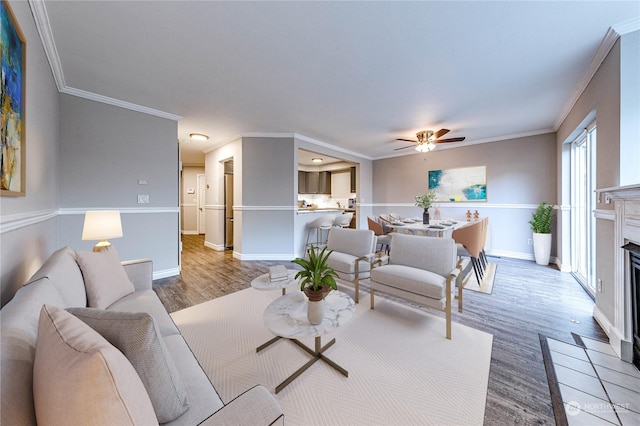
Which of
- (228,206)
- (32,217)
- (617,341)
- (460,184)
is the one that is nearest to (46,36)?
(32,217)

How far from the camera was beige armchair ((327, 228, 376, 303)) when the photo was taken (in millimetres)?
2762

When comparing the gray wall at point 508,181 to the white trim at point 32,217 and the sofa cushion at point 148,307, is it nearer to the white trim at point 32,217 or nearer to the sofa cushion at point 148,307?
the sofa cushion at point 148,307

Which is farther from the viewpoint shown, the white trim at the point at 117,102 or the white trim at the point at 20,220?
the white trim at the point at 117,102

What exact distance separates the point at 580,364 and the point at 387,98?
3.16m

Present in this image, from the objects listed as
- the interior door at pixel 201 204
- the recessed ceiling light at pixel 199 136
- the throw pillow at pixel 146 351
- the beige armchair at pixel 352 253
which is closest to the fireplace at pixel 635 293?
the beige armchair at pixel 352 253

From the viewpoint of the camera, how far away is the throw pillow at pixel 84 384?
50 cm

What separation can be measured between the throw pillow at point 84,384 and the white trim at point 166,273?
344 cm

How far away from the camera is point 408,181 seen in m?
6.27

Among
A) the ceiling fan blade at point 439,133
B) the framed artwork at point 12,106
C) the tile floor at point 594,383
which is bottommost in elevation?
the tile floor at point 594,383

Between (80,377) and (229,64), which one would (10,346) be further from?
(229,64)

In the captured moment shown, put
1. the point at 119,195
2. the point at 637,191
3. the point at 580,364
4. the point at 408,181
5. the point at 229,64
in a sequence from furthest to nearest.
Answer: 1. the point at 408,181
2. the point at 119,195
3. the point at 229,64
4. the point at 580,364
5. the point at 637,191

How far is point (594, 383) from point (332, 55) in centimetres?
321

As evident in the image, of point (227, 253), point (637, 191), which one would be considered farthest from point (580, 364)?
point (227, 253)

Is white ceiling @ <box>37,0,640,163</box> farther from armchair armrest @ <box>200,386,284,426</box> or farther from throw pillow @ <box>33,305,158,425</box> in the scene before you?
armchair armrest @ <box>200,386,284,426</box>
